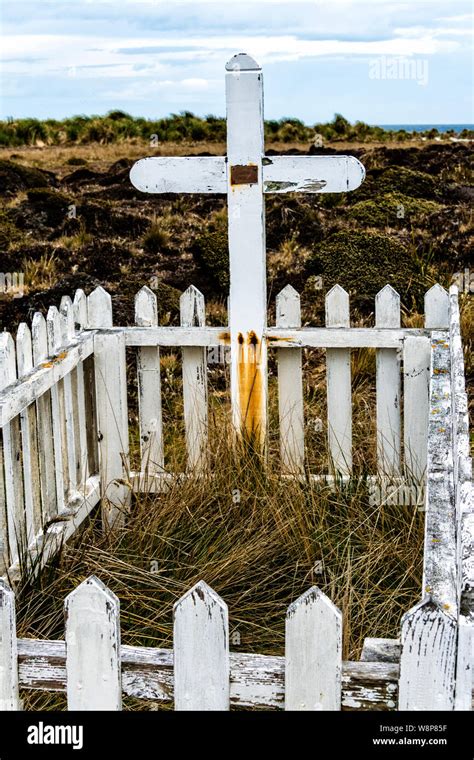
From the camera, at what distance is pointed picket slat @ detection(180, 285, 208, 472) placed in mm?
4508

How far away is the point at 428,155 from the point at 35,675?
48.6 feet

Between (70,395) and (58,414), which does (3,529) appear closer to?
(58,414)

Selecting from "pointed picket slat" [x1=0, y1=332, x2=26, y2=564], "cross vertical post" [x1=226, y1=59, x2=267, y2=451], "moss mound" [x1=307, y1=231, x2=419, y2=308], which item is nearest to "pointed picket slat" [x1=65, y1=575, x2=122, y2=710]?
"pointed picket slat" [x1=0, y1=332, x2=26, y2=564]

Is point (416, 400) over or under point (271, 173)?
under

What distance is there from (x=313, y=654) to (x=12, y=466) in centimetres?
181

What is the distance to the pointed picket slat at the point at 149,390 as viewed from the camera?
458 centimetres

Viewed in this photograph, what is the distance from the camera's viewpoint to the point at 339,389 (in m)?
4.57

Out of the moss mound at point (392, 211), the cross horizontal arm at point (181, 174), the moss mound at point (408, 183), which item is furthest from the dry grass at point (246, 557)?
the moss mound at point (408, 183)

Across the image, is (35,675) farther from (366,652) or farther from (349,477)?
(349,477)

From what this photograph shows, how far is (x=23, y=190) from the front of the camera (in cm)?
1446

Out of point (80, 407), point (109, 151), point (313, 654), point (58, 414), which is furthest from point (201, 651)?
point (109, 151)

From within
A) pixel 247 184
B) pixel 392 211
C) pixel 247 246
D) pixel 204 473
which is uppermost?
pixel 392 211

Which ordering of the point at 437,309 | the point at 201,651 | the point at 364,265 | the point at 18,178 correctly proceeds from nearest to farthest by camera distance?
1. the point at 201,651
2. the point at 437,309
3. the point at 364,265
4. the point at 18,178
